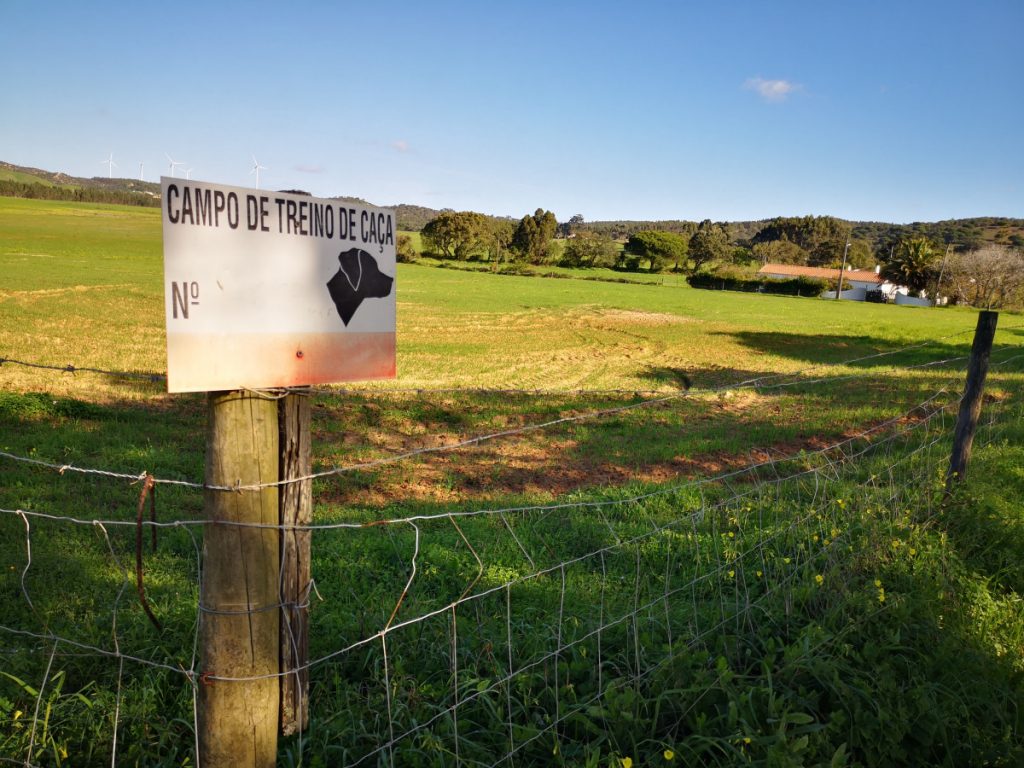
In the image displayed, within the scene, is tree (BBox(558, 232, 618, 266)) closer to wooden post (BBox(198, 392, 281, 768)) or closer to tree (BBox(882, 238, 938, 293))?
tree (BBox(882, 238, 938, 293))

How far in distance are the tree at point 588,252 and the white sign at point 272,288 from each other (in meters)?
101

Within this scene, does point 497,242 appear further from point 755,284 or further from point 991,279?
point 991,279

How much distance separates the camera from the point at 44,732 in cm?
253

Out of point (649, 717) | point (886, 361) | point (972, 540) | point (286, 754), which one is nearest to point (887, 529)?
point (972, 540)

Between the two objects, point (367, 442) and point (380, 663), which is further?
point (367, 442)

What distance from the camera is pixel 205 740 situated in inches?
87.5

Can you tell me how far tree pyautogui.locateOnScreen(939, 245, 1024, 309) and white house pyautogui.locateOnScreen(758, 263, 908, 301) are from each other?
1181 centimetres

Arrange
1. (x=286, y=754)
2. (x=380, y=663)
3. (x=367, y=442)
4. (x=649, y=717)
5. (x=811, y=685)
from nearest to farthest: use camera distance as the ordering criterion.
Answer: (x=286, y=754) → (x=649, y=717) → (x=811, y=685) → (x=380, y=663) → (x=367, y=442)

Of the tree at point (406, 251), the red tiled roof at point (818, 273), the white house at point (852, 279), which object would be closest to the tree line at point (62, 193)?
the tree at point (406, 251)

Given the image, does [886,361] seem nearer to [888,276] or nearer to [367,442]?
[367,442]

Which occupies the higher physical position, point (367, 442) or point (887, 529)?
point (887, 529)

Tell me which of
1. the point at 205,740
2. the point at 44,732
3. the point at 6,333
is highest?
the point at 205,740

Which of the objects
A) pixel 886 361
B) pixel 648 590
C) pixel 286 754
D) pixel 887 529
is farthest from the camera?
pixel 886 361

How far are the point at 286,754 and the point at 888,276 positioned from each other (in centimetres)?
11088
